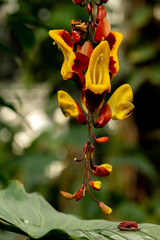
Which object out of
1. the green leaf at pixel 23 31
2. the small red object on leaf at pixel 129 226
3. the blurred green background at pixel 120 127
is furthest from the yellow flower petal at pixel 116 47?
the blurred green background at pixel 120 127

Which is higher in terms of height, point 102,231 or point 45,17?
point 45,17

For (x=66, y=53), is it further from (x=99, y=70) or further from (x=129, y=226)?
(x=129, y=226)

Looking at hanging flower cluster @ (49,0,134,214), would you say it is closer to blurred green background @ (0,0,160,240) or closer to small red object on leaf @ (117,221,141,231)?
small red object on leaf @ (117,221,141,231)

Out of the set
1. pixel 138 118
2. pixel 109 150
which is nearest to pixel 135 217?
pixel 109 150

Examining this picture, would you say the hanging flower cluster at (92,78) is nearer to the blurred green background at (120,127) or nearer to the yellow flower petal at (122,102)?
the yellow flower petal at (122,102)

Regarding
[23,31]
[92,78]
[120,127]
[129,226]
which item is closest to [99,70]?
[92,78]

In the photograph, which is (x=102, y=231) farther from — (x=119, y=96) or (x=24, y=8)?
(x=24, y=8)
